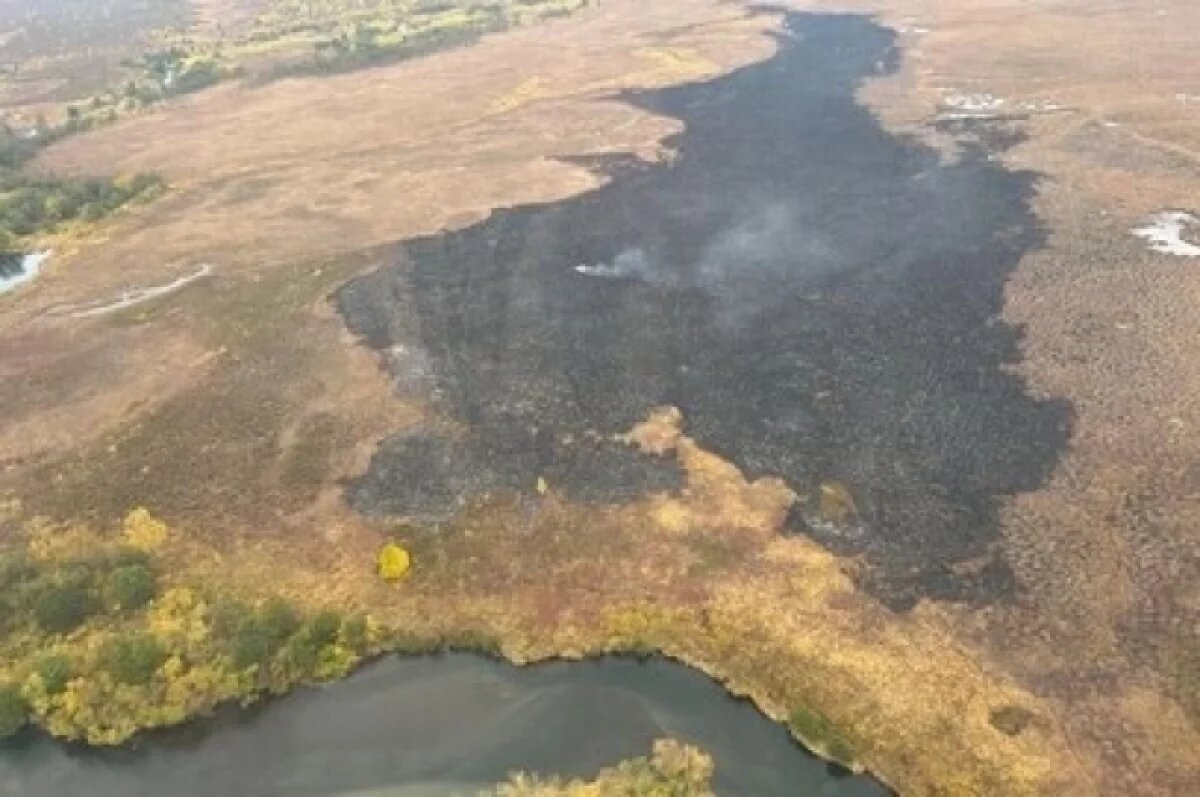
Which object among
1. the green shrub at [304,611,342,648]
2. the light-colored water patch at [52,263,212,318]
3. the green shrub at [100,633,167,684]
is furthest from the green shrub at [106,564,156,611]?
the light-colored water patch at [52,263,212,318]

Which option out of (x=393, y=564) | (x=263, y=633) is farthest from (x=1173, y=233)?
(x=263, y=633)

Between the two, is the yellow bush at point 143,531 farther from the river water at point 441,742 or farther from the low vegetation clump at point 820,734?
the low vegetation clump at point 820,734

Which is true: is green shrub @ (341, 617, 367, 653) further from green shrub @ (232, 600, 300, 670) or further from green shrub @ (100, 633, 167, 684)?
green shrub @ (100, 633, 167, 684)

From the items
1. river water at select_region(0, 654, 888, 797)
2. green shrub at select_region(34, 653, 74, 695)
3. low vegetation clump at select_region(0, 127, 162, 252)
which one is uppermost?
low vegetation clump at select_region(0, 127, 162, 252)

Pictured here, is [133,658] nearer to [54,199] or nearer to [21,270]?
[21,270]

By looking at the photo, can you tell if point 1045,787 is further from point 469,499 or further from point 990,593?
point 469,499

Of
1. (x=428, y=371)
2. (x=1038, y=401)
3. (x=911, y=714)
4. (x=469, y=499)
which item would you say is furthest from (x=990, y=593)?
(x=428, y=371)

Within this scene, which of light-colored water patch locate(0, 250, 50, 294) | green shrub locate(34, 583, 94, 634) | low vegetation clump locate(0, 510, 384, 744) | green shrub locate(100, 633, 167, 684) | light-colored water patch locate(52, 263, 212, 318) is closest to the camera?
low vegetation clump locate(0, 510, 384, 744)
